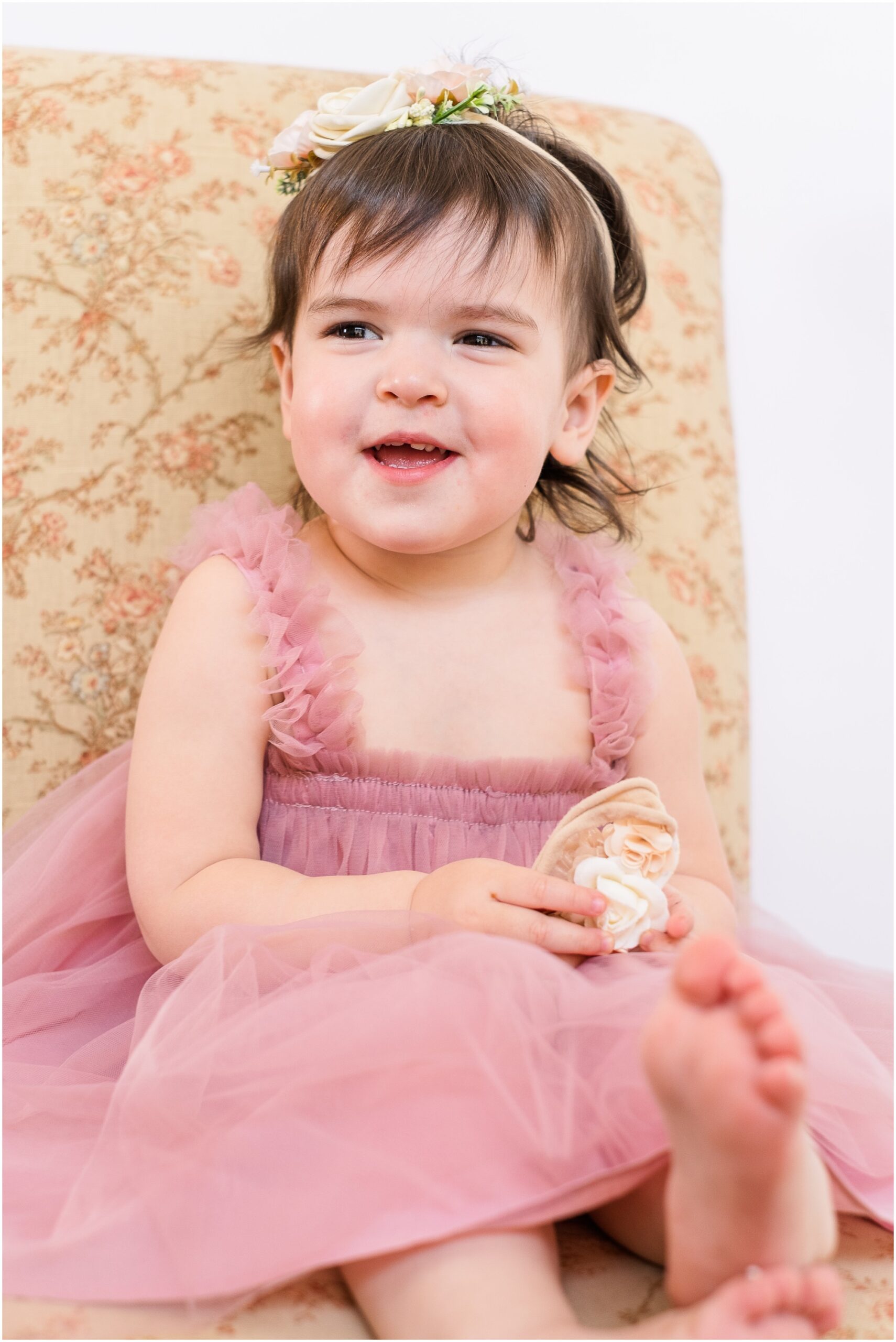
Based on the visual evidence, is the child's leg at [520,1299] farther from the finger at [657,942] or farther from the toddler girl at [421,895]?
the finger at [657,942]

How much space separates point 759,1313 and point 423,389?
71 cm

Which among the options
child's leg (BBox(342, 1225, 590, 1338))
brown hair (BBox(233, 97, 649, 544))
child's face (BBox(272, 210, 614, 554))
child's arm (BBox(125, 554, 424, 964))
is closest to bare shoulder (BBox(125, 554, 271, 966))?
child's arm (BBox(125, 554, 424, 964))

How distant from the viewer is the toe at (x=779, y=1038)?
0.62 m

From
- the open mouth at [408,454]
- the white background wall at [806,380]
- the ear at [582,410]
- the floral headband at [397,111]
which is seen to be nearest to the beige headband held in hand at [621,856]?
the open mouth at [408,454]

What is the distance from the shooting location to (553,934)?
2.85ft

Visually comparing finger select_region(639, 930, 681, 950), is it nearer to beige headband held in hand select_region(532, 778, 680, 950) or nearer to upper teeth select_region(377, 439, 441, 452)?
beige headband held in hand select_region(532, 778, 680, 950)

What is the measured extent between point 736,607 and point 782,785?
14.9 inches

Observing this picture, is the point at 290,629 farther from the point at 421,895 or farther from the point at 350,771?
the point at 421,895

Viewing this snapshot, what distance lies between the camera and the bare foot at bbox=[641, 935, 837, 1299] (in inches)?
24.5

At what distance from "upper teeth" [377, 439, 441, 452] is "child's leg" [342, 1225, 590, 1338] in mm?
633

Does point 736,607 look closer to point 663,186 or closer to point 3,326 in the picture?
point 663,186

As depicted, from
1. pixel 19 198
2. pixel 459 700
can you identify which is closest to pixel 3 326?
pixel 19 198

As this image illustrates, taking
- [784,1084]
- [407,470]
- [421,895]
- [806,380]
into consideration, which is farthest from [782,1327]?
[806,380]

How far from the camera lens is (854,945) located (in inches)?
69.8
